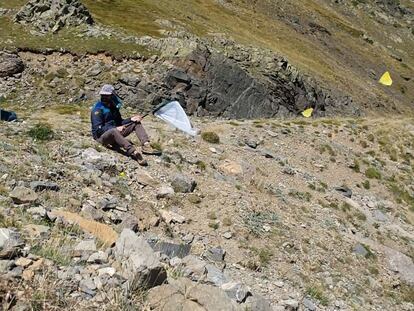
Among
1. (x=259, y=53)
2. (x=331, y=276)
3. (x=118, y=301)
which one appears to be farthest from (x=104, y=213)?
(x=259, y=53)

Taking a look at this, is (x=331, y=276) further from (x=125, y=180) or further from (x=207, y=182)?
(x=125, y=180)

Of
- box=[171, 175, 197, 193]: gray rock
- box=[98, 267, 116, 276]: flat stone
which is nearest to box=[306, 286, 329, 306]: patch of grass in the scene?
box=[171, 175, 197, 193]: gray rock

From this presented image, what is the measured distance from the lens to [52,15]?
35281mm

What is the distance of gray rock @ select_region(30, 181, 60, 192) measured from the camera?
34.7 feet

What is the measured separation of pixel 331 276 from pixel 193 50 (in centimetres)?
2278

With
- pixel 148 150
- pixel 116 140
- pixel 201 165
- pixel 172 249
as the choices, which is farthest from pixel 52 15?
pixel 172 249

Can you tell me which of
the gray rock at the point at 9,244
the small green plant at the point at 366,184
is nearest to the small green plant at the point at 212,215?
the gray rock at the point at 9,244

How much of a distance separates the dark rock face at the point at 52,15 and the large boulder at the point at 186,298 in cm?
3147

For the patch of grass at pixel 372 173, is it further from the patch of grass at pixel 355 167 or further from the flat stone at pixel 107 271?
the flat stone at pixel 107 271

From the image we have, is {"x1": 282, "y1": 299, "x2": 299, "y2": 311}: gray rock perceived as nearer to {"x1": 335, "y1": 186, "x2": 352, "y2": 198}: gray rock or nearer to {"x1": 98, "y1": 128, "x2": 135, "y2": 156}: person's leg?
{"x1": 98, "y1": 128, "x2": 135, "y2": 156}: person's leg

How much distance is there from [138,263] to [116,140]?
28.2 ft

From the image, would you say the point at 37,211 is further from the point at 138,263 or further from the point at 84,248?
the point at 138,263

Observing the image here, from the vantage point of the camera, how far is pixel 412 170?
2342 cm

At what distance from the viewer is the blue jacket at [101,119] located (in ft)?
48.9
